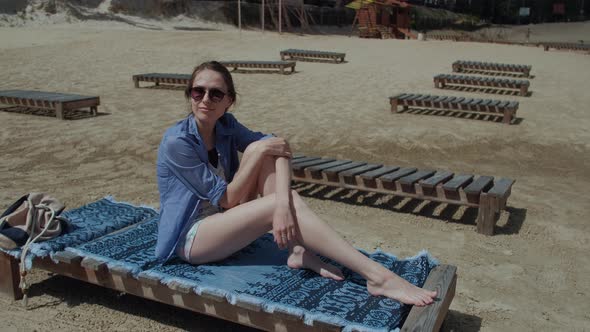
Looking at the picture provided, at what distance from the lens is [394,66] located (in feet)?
55.1

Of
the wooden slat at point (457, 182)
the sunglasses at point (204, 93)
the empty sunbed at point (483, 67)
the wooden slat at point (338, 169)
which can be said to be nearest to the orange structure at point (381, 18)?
the empty sunbed at point (483, 67)

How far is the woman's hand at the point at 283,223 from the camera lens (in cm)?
286

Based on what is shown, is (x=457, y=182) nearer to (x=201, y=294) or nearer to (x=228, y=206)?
(x=228, y=206)

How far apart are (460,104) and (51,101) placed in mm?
7223

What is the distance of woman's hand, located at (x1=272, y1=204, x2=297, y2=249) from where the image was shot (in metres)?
2.86

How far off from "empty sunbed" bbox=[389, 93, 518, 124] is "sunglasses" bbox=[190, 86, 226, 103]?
7.67m

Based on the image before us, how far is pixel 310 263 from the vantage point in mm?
3148

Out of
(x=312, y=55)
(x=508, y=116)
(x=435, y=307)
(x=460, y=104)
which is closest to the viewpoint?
(x=435, y=307)

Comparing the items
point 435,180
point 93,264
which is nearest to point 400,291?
point 93,264

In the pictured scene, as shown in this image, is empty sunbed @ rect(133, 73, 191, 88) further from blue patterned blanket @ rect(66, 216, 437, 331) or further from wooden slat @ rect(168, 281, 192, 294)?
wooden slat @ rect(168, 281, 192, 294)

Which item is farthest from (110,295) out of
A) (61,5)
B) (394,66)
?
(61,5)

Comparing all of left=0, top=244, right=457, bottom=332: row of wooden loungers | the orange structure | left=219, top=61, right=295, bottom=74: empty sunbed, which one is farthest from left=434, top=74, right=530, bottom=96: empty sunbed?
the orange structure

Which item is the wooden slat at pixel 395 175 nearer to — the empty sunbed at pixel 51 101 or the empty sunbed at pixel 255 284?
the empty sunbed at pixel 255 284

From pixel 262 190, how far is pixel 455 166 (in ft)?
15.4
